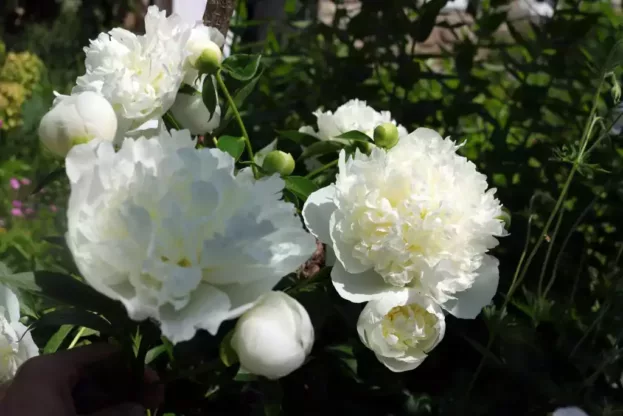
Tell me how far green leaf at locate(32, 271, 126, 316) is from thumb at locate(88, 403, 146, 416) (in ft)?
0.21

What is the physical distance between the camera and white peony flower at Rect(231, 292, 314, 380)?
1.05 ft

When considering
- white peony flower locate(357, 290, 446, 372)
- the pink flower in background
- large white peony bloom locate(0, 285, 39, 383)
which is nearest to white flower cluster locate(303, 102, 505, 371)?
white peony flower locate(357, 290, 446, 372)

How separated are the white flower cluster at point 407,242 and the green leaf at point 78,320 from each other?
15 cm

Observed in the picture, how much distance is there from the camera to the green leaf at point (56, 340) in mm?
472

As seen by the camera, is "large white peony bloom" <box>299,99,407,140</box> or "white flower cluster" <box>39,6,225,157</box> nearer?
"white flower cluster" <box>39,6,225,157</box>

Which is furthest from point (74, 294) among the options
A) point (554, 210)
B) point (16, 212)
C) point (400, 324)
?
point (16, 212)

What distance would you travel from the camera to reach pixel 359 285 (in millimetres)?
405

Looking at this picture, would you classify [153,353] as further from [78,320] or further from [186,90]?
[186,90]

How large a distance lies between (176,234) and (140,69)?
17cm

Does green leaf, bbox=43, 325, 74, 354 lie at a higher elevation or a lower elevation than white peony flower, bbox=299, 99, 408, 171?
lower

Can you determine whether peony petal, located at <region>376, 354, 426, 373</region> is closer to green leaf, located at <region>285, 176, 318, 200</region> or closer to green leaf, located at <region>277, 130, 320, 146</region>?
green leaf, located at <region>285, 176, 318, 200</region>

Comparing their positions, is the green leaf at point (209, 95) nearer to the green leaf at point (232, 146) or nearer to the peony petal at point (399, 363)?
the green leaf at point (232, 146)

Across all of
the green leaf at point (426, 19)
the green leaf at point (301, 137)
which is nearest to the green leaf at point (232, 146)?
the green leaf at point (301, 137)

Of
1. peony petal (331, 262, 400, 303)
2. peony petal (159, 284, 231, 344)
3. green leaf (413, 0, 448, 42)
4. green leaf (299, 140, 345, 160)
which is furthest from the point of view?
green leaf (413, 0, 448, 42)
